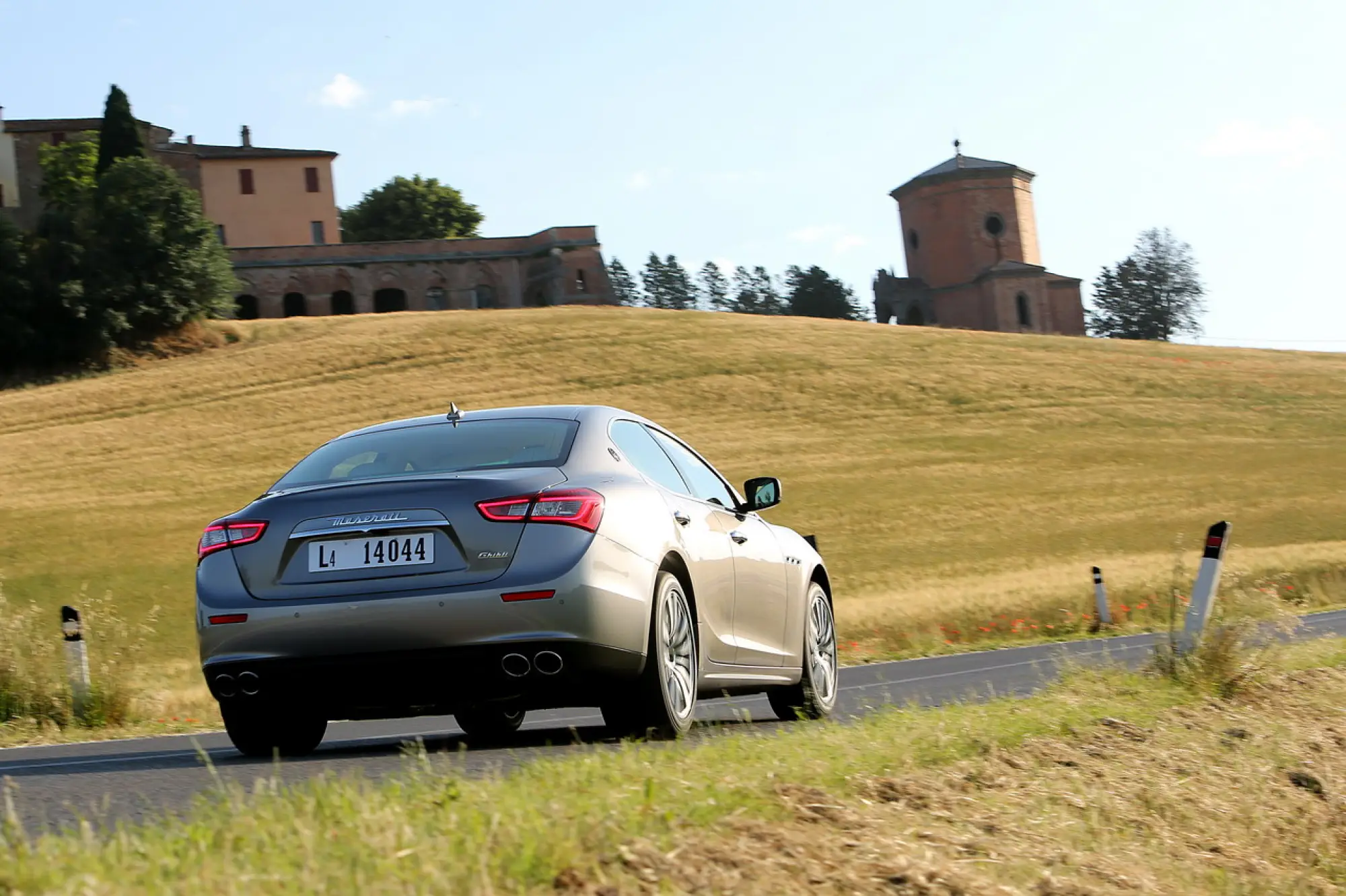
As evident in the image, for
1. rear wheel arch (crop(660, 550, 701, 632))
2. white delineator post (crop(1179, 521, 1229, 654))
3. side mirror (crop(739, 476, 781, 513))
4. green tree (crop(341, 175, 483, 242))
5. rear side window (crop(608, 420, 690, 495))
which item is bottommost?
white delineator post (crop(1179, 521, 1229, 654))

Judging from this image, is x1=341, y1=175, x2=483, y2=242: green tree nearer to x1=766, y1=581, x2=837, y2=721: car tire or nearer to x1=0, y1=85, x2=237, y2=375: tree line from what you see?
x1=0, y1=85, x2=237, y2=375: tree line

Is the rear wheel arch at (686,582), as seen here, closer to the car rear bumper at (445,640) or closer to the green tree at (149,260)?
the car rear bumper at (445,640)

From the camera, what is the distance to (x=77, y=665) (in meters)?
11.5

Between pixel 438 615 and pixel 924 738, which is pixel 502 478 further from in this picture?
pixel 924 738

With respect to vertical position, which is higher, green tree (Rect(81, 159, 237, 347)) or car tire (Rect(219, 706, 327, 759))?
green tree (Rect(81, 159, 237, 347))

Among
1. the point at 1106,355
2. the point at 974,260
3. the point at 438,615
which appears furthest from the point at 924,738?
the point at 974,260

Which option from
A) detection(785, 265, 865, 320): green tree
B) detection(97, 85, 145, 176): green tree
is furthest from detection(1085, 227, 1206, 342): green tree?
detection(97, 85, 145, 176): green tree

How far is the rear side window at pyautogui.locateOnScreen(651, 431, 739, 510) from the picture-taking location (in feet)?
26.8

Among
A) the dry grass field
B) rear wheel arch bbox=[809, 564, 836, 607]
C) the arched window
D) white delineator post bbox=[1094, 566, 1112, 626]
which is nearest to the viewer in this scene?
rear wheel arch bbox=[809, 564, 836, 607]

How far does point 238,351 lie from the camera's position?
71938mm

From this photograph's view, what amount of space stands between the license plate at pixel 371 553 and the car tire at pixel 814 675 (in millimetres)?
3112

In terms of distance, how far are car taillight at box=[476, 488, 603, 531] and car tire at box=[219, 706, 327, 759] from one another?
1.42m

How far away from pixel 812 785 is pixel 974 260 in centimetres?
10470

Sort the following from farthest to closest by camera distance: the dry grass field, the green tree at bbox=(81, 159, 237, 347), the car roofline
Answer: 1. the green tree at bbox=(81, 159, 237, 347)
2. the dry grass field
3. the car roofline
